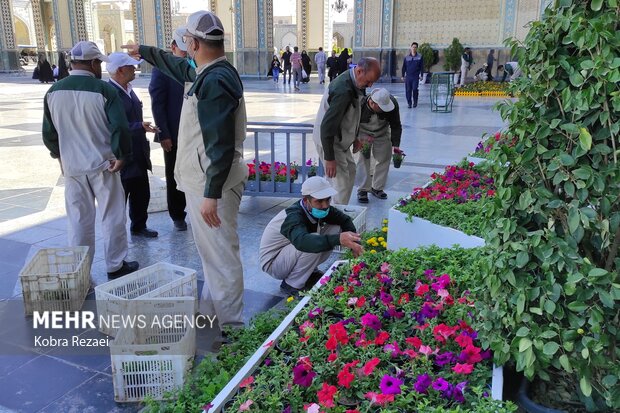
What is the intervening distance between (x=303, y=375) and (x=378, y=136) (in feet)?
14.7

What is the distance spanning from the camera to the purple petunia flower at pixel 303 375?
227 cm

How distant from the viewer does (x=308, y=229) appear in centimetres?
387

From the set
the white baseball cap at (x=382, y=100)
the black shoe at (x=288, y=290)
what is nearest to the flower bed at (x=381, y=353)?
the black shoe at (x=288, y=290)

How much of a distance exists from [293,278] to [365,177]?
270 centimetres

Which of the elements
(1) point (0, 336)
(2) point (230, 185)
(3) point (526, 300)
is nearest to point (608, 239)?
(3) point (526, 300)

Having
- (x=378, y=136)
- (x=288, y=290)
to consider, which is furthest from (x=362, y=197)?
(x=288, y=290)

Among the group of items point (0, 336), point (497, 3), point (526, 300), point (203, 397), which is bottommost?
point (0, 336)

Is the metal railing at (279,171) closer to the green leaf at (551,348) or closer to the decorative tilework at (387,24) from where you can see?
the green leaf at (551,348)

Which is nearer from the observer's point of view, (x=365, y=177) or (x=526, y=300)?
(x=526, y=300)

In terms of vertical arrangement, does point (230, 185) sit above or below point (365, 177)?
above

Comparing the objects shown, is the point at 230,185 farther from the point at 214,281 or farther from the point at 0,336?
the point at 0,336

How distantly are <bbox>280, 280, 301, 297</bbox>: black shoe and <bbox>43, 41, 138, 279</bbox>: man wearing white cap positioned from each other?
1.31 meters

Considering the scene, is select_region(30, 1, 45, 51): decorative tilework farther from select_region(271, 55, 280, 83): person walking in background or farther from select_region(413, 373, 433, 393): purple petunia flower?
select_region(413, 373, 433, 393): purple petunia flower

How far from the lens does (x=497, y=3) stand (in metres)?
22.7
